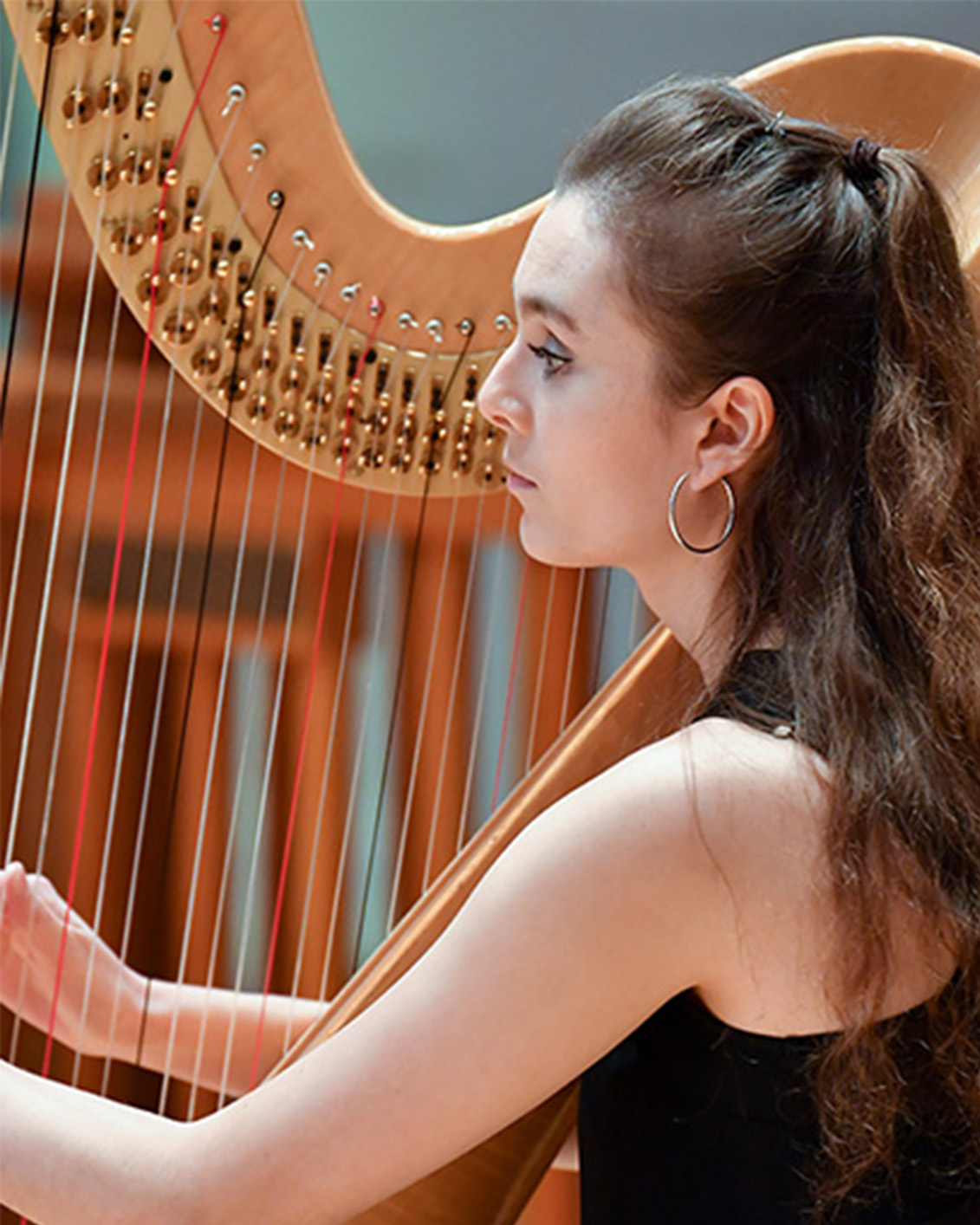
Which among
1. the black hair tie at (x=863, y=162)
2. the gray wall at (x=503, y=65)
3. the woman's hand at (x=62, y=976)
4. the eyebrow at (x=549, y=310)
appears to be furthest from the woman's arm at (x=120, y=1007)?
the gray wall at (x=503, y=65)

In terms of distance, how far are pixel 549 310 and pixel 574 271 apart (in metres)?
0.03

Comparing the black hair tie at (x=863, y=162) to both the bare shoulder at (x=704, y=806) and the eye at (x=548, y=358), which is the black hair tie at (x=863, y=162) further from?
the bare shoulder at (x=704, y=806)

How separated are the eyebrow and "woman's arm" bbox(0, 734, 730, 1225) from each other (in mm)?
273

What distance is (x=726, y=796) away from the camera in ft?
3.18

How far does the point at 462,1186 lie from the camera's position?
1.19 meters

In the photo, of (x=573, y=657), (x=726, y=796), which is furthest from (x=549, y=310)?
(x=573, y=657)

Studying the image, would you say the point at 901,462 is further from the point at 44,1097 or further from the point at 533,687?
the point at 533,687

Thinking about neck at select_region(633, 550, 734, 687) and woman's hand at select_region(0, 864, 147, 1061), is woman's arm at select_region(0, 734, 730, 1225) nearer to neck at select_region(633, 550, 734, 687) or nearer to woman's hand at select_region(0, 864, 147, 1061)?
neck at select_region(633, 550, 734, 687)

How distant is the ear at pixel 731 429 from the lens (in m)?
1.09

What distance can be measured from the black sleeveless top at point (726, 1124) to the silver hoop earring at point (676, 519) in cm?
8

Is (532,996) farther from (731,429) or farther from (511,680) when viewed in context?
(511,680)

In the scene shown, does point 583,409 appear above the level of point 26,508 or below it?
above

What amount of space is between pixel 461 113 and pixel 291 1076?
139cm

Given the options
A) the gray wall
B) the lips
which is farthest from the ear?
the gray wall
